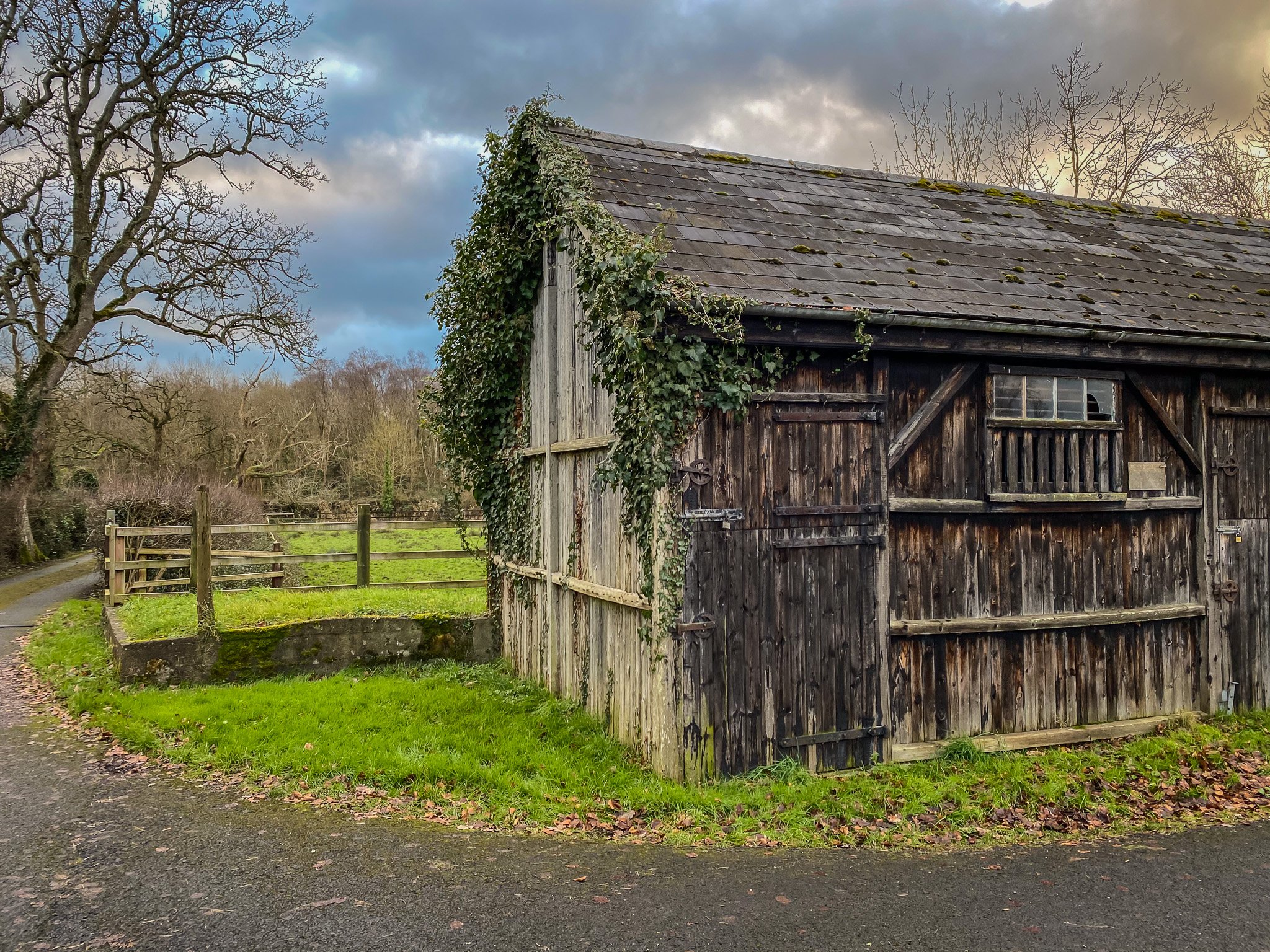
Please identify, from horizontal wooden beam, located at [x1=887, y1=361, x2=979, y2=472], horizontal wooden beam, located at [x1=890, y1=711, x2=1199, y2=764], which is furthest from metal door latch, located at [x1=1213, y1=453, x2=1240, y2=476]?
horizontal wooden beam, located at [x1=887, y1=361, x2=979, y2=472]

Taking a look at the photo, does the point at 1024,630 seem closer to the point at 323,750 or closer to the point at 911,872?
the point at 911,872

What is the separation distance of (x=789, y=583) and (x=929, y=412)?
195 cm

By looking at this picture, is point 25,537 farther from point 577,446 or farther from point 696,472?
point 696,472

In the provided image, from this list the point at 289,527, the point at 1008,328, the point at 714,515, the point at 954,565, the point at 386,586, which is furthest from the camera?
the point at 386,586

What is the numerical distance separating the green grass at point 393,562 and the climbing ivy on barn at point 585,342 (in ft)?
7.75

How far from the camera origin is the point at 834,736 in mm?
6910

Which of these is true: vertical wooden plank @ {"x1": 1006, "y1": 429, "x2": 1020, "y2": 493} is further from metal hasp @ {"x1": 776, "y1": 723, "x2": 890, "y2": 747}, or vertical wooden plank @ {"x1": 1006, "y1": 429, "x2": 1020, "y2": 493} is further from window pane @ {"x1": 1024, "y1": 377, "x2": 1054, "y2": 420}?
metal hasp @ {"x1": 776, "y1": 723, "x2": 890, "y2": 747}

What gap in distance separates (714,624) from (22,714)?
25.3ft

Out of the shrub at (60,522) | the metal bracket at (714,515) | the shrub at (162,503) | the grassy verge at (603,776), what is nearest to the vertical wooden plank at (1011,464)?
the grassy verge at (603,776)

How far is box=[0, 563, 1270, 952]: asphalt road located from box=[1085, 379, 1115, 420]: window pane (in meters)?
3.60

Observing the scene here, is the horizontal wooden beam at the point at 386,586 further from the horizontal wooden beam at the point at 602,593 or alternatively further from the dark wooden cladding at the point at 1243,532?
the dark wooden cladding at the point at 1243,532

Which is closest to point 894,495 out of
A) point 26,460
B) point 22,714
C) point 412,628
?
point 412,628

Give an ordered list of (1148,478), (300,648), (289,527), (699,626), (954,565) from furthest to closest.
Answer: (289,527), (300,648), (1148,478), (954,565), (699,626)

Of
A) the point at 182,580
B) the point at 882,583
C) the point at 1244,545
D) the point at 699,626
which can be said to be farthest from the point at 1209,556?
the point at 182,580
